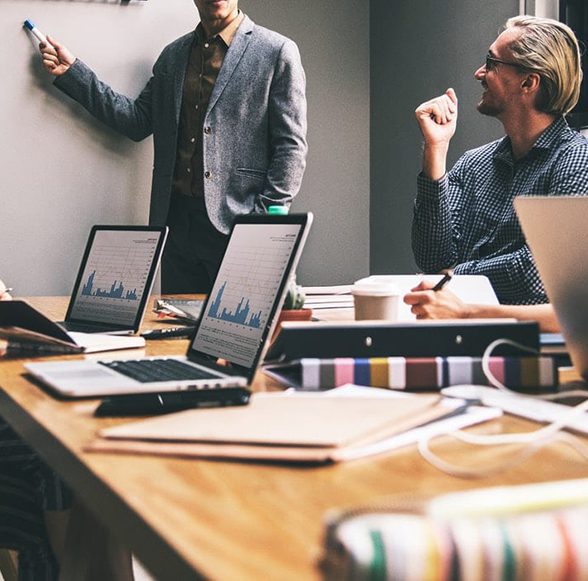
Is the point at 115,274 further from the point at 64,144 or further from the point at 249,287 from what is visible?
the point at 64,144

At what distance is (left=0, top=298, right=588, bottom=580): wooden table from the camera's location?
0.46 metres

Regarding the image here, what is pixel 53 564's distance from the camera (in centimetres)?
133

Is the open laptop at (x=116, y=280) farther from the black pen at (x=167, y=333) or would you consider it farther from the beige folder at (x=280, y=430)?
the beige folder at (x=280, y=430)

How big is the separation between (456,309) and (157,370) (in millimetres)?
497

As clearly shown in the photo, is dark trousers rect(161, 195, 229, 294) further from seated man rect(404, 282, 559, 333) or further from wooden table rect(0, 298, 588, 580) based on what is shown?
wooden table rect(0, 298, 588, 580)

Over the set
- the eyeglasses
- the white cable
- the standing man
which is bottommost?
the white cable

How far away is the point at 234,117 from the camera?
2885mm

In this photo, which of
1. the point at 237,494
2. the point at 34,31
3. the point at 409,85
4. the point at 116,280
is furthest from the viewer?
the point at 409,85

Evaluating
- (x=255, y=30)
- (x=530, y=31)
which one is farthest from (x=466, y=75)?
(x=530, y=31)

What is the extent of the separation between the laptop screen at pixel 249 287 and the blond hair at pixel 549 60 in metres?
1.37

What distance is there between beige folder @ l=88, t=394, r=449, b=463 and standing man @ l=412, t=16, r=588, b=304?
1.34m

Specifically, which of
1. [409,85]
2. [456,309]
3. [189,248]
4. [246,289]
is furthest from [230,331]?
[409,85]

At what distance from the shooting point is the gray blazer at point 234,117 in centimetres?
285

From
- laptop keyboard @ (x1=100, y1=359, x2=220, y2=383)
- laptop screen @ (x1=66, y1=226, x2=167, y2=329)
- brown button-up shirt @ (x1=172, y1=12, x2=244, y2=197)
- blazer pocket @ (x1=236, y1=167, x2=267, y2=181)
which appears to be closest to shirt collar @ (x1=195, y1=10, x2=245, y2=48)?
brown button-up shirt @ (x1=172, y1=12, x2=244, y2=197)
